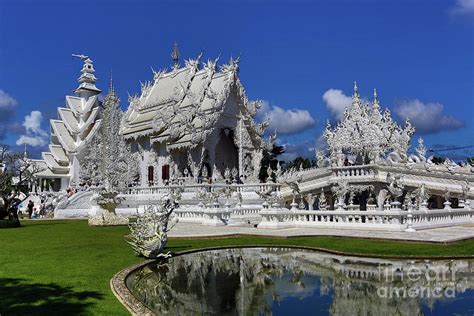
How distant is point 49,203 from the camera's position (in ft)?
92.9

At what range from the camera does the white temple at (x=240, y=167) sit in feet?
55.3

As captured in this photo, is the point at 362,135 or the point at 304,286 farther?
the point at 362,135

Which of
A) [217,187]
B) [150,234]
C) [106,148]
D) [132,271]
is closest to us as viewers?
[132,271]

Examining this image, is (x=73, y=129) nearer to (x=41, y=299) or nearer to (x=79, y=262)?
(x=79, y=262)

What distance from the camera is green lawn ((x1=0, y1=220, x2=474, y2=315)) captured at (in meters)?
5.70

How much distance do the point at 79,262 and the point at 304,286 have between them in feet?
14.4

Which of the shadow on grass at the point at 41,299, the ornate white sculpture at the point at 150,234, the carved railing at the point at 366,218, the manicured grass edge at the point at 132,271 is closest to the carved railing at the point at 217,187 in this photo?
the carved railing at the point at 366,218

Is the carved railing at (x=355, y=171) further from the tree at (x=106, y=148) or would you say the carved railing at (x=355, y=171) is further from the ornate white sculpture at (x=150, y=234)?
the tree at (x=106, y=148)

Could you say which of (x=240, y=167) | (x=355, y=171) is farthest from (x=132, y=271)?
(x=240, y=167)

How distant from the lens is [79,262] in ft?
29.0

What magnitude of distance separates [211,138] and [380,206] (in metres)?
12.1

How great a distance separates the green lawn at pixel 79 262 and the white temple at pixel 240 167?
3.60 meters

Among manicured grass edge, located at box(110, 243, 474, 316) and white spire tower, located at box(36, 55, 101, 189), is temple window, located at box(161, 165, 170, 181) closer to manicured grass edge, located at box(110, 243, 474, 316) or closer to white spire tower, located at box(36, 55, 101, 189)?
white spire tower, located at box(36, 55, 101, 189)

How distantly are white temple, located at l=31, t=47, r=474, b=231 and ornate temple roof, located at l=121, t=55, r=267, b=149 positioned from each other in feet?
0.28
